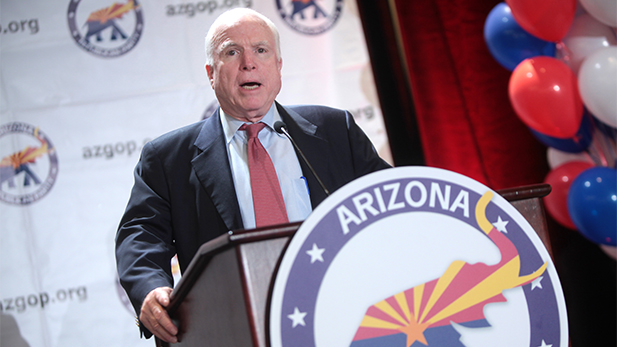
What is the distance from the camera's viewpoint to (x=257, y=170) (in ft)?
4.03

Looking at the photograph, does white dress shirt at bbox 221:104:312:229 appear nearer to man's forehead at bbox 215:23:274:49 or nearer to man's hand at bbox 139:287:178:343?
man's forehead at bbox 215:23:274:49

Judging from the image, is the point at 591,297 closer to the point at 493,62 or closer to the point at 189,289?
the point at 493,62

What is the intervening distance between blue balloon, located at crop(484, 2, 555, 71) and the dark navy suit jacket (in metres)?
1.21

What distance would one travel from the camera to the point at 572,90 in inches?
84.0

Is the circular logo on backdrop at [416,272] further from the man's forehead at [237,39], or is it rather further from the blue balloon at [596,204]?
the blue balloon at [596,204]

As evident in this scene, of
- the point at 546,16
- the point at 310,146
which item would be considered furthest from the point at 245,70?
the point at 546,16

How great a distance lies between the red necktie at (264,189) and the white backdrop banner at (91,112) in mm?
1374

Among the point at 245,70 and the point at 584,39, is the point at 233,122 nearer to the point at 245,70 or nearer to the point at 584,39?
the point at 245,70

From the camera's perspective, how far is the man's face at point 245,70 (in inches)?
54.7

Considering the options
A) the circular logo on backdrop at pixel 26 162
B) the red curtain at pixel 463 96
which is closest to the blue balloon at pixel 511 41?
the red curtain at pixel 463 96

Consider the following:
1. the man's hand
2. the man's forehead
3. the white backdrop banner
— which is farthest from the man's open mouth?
the white backdrop banner

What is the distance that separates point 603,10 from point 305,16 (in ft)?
4.44

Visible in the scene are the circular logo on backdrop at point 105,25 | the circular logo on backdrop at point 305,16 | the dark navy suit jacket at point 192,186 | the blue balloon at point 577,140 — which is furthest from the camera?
the circular logo on backdrop at point 305,16

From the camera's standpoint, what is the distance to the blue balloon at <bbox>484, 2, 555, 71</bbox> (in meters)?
2.31
